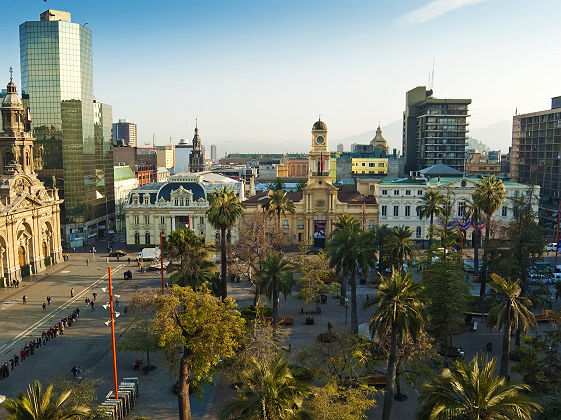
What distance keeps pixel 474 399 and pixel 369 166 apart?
138691 mm

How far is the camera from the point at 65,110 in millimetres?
101812

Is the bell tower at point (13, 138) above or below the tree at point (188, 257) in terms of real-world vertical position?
above

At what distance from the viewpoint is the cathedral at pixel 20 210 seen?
230 feet

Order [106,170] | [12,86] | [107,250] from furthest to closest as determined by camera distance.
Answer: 1. [106,170]
2. [107,250]
3. [12,86]

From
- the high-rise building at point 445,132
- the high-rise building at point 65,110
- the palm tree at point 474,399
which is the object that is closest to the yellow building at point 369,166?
the high-rise building at point 445,132

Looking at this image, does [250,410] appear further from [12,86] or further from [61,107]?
[61,107]

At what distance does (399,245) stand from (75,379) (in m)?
35.3

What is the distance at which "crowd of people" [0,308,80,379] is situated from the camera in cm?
4193

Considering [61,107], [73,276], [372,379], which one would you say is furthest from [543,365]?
[61,107]

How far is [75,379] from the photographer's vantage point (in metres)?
39.2

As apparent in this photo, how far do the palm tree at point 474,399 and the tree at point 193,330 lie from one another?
1323cm

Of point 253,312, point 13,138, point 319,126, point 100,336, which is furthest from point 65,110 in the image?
point 253,312

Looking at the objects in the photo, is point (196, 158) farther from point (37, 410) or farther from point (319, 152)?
point (37, 410)

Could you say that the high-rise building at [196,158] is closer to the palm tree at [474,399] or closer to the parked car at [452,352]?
the parked car at [452,352]
